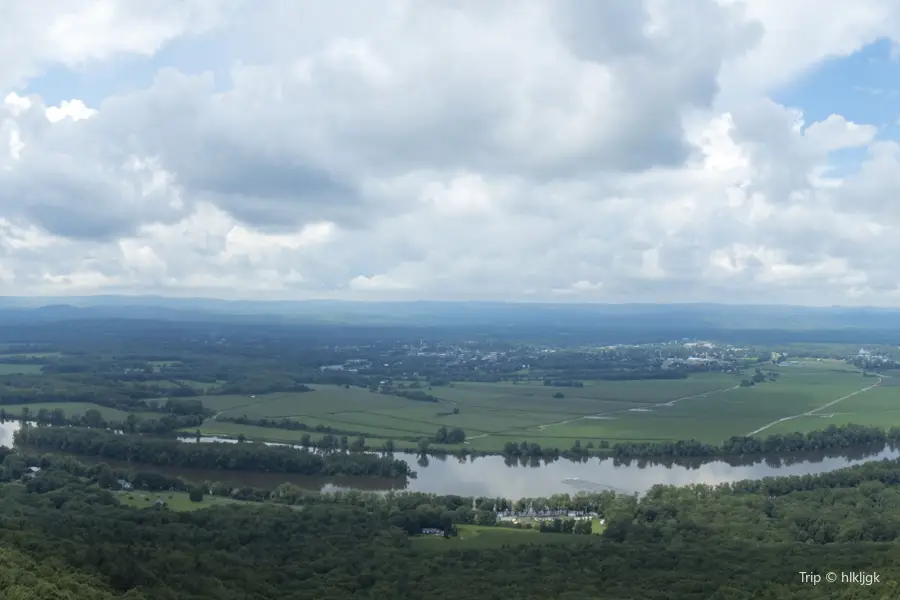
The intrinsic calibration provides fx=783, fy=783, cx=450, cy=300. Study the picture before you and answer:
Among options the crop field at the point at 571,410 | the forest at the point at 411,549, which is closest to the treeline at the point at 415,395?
the crop field at the point at 571,410

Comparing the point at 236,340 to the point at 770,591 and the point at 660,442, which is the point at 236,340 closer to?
the point at 660,442

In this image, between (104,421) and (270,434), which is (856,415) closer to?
(270,434)

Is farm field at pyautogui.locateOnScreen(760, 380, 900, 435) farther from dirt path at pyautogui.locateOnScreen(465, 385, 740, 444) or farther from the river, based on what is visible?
dirt path at pyautogui.locateOnScreen(465, 385, 740, 444)

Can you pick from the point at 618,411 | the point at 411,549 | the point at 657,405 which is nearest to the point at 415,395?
the point at 618,411

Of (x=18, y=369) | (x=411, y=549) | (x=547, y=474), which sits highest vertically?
(x=18, y=369)

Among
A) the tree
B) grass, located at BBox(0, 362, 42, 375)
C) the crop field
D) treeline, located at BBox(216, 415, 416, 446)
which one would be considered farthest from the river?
grass, located at BBox(0, 362, 42, 375)

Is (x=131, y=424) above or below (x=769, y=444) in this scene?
above

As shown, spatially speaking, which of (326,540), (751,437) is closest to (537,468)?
(751,437)

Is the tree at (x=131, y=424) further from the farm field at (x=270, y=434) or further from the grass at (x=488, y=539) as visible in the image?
the grass at (x=488, y=539)
